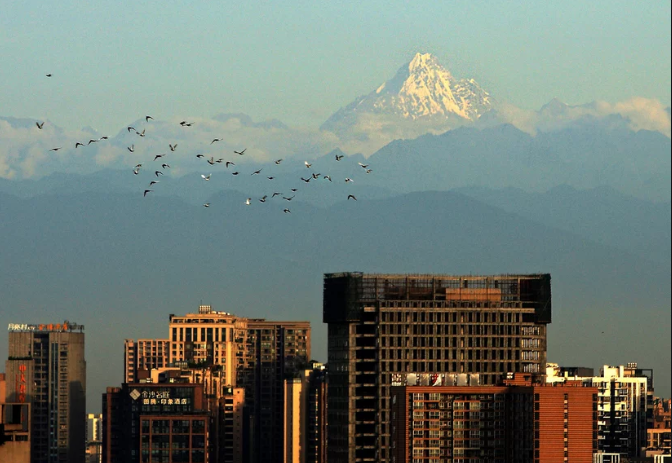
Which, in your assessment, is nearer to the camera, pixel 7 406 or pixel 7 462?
pixel 7 462
